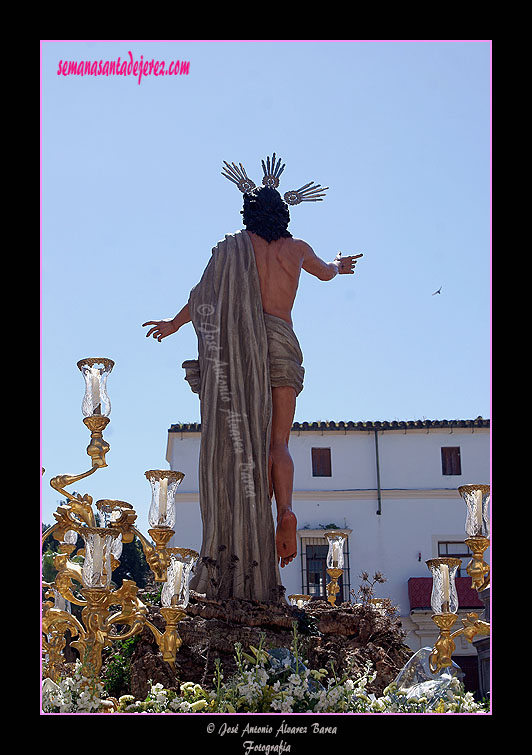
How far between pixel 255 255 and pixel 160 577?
311cm

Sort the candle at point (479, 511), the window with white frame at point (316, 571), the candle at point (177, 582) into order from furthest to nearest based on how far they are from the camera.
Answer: the window with white frame at point (316, 571), the candle at point (479, 511), the candle at point (177, 582)

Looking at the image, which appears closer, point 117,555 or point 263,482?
point 117,555

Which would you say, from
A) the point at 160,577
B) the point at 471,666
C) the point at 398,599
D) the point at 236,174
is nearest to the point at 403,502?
the point at 398,599

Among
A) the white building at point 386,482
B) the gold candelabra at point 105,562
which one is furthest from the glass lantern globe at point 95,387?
the white building at point 386,482

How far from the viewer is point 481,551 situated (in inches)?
306

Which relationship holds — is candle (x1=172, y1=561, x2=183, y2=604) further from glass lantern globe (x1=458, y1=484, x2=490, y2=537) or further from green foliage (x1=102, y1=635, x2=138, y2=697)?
glass lantern globe (x1=458, y1=484, x2=490, y2=537)

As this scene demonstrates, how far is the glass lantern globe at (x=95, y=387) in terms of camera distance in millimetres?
8211

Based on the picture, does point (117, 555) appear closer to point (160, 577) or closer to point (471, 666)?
point (160, 577)

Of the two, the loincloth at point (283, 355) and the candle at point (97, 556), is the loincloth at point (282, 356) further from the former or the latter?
the candle at point (97, 556)

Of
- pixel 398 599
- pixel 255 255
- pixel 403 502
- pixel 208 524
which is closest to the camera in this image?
pixel 208 524

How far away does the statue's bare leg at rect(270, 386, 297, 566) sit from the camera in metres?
8.90

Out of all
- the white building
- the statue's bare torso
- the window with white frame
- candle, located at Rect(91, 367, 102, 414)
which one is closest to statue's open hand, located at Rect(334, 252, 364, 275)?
the statue's bare torso

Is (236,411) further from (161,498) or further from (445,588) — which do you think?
(445,588)

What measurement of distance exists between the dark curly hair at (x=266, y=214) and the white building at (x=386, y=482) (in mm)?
21300
